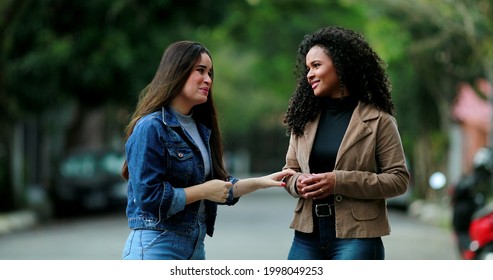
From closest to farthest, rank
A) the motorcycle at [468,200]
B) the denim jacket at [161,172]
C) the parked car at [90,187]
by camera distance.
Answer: the denim jacket at [161,172]
the motorcycle at [468,200]
the parked car at [90,187]

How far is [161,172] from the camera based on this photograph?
3.55 metres

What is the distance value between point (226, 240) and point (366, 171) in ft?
34.3

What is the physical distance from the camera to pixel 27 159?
81.5 feet

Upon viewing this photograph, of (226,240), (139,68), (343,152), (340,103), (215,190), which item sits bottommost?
(226,240)

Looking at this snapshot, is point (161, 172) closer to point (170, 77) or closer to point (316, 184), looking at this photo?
point (170, 77)

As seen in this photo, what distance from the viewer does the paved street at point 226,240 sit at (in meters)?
11.9

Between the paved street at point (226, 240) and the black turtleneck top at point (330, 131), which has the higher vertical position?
the black turtleneck top at point (330, 131)

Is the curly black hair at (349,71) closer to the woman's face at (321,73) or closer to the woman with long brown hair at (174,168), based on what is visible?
the woman's face at (321,73)

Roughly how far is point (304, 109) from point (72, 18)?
12717 millimetres

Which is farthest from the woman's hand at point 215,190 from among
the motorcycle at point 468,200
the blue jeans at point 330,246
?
the motorcycle at point 468,200

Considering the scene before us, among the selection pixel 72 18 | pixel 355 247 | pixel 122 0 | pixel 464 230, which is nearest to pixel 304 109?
pixel 355 247

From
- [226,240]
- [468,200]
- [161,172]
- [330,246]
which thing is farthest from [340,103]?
[226,240]

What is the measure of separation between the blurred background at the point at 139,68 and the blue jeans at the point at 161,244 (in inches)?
287

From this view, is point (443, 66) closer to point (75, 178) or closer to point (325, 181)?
point (75, 178)
